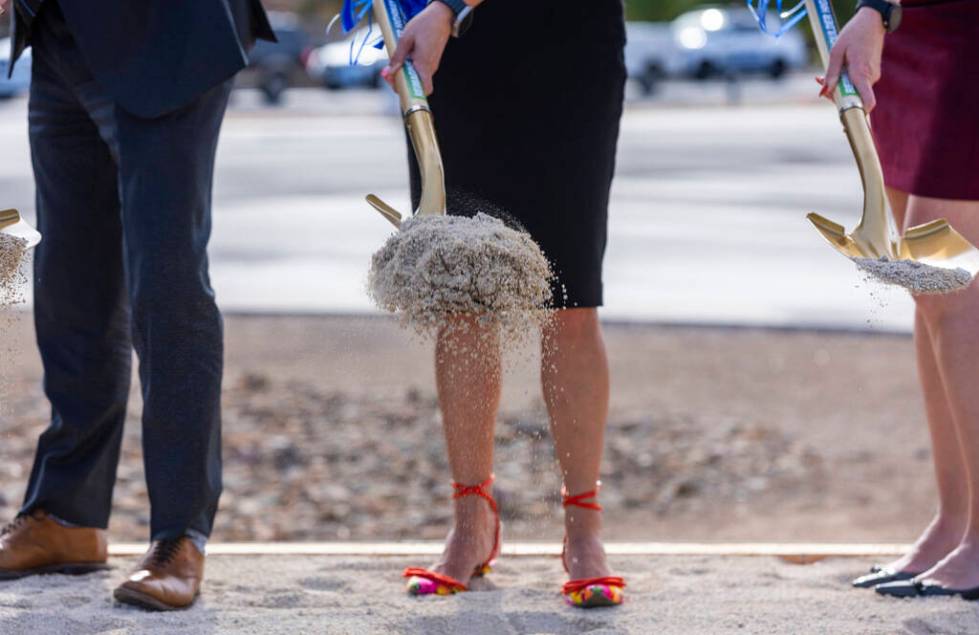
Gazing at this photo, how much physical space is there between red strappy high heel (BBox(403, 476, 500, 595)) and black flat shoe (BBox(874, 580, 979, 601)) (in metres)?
0.81

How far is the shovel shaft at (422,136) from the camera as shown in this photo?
2857 mm

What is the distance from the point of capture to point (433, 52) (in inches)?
115

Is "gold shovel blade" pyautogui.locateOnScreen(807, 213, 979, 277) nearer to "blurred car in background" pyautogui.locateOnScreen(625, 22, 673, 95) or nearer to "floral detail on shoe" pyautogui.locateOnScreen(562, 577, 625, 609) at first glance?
"floral detail on shoe" pyautogui.locateOnScreen(562, 577, 625, 609)

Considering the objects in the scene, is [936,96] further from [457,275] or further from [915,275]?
[457,275]

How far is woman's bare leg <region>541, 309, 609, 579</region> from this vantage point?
10.4 feet

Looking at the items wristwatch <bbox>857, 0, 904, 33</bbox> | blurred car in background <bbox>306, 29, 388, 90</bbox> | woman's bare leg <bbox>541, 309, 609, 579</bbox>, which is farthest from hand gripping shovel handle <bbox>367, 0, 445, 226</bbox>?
blurred car in background <bbox>306, 29, 388, 90</bbox>

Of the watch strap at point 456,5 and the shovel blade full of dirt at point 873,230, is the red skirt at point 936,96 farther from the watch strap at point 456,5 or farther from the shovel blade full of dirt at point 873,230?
the watch strap at point 456,5

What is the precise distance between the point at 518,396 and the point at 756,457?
37.3 inches

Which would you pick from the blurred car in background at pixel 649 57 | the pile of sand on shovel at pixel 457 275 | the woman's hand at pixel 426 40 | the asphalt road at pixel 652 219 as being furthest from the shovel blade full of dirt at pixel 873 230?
the blurred car in background at pixel 649 57

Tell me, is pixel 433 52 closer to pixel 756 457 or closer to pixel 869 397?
pixel 756 457

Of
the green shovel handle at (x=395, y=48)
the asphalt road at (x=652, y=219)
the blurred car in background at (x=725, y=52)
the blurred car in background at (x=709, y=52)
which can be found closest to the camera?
the green shovel handle at (x=395, y=48)

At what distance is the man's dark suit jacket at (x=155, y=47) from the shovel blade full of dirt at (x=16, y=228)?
28 cm

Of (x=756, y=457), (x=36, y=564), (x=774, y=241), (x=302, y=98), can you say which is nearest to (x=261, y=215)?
(x=774, y=241)

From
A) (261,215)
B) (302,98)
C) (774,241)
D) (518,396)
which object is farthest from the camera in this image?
(302,98)
